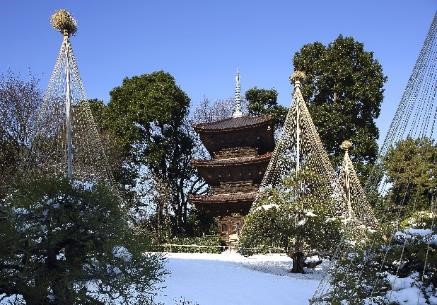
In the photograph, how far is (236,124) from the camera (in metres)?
26.2

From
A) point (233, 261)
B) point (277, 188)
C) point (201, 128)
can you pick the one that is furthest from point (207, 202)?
point (277, 188)

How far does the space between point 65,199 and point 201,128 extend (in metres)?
19.8

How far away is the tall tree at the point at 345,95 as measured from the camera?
25594mm

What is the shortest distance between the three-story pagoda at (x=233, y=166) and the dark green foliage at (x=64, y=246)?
1782 cm

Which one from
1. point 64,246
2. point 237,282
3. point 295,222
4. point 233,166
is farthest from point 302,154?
point 64,246

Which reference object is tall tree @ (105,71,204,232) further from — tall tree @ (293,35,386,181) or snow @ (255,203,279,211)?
snow @ (255,203,279,211)

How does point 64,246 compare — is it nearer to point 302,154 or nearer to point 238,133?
point 302,154

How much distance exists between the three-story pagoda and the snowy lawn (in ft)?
19.6

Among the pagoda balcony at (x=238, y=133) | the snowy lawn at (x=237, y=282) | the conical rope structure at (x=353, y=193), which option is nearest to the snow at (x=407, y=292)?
the snowy lawn at (x=237, y=282)

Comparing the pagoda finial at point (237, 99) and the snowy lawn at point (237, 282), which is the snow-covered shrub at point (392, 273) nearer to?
the snowy lawn at point (237, 282)

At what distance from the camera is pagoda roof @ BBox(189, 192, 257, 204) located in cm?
2395

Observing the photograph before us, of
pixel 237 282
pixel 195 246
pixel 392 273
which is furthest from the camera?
pixel 195 246

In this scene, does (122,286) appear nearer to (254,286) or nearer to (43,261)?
(43,261)

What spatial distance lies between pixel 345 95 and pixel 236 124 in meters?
6.80
